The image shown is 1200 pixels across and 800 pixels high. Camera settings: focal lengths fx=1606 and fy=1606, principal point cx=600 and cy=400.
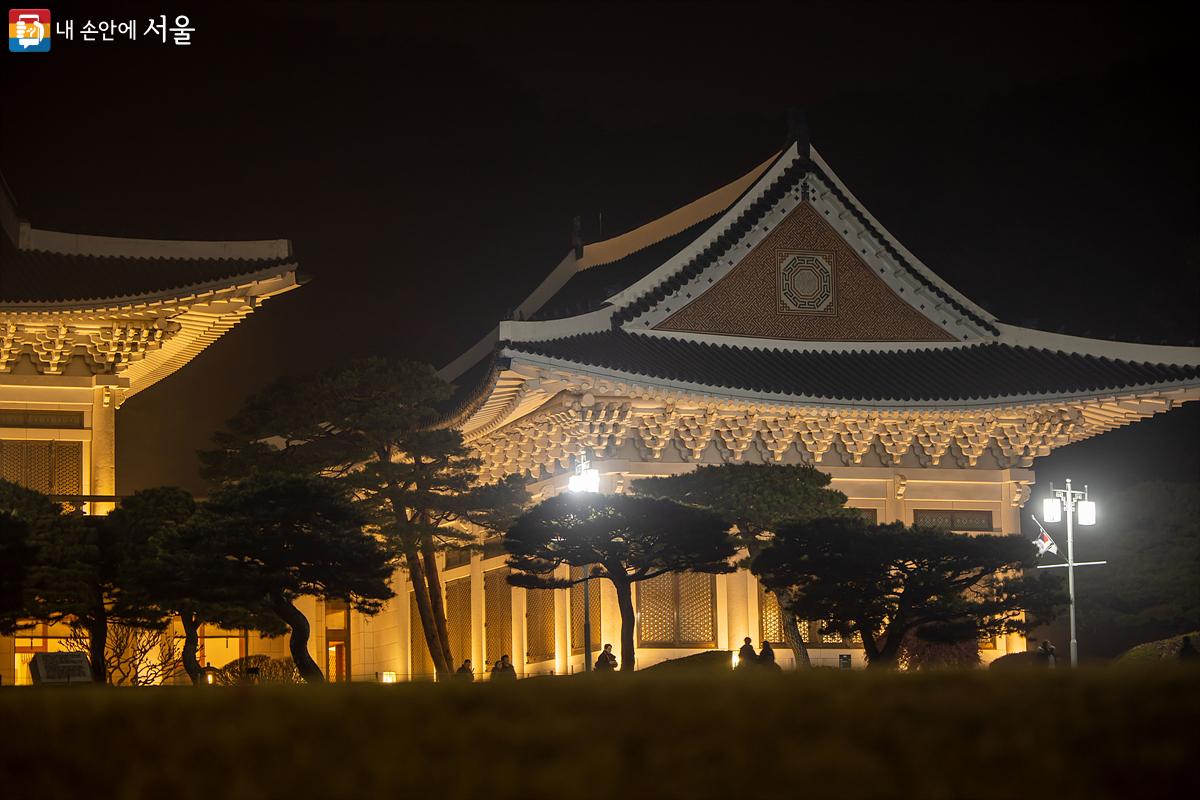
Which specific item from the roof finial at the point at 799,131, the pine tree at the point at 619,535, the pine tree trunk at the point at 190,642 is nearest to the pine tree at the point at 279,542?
the pine tree trunk at the point at 190,642

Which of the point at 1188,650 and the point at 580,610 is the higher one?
the point at 580,610

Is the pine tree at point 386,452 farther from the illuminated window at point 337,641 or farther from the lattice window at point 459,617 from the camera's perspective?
the illuminated window at point 337,641

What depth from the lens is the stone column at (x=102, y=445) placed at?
2672 cm

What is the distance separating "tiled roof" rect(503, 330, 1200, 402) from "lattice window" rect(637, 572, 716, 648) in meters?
3.18

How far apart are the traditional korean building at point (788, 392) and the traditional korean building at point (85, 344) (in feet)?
14.7

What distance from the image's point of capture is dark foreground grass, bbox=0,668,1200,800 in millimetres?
6617

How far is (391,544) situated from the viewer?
24.7m

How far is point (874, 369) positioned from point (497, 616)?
8.28 metres

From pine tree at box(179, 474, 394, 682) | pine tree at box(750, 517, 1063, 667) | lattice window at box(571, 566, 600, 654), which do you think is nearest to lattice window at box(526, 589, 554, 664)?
lattice window at box(571, 566, 600, 654)

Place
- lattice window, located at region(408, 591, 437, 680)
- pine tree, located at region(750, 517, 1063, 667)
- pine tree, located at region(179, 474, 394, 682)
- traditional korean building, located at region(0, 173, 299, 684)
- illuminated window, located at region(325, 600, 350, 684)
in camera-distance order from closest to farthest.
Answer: pine tree, located at region(179, 474, 394, 682), pine tree, located at region(750, 517, 1063, 667), traditional korean building, located at region(0, 173, 299, 684), lattice window, located at region(408, 591, 437, 680), illuminated window, located at region(325, 600, 350, 684)

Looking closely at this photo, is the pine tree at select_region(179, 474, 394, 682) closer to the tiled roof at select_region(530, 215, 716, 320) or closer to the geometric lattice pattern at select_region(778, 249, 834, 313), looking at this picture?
the tiled roof at select_region(530, 215, 716, 320)

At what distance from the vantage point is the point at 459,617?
103 ft

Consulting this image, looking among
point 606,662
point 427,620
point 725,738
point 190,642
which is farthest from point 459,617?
point 725,738

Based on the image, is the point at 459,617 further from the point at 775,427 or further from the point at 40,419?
the point at 40,419
